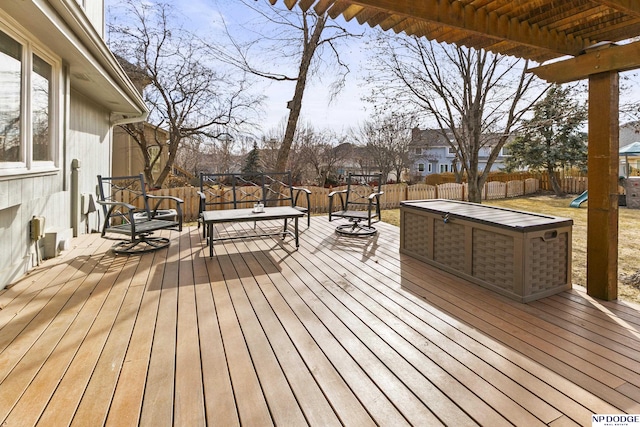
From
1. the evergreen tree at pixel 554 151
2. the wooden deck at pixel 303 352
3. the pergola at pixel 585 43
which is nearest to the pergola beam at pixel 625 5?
the pergola at pixel 585 43

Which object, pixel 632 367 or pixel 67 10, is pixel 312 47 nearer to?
pixel 67 10

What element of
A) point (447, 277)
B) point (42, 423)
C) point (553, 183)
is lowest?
point (42, 423)

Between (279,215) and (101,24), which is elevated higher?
(101,24)

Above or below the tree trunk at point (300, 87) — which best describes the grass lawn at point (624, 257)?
below

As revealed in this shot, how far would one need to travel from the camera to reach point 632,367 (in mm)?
1766

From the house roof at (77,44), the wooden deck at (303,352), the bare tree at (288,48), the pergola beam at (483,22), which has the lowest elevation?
the wooden deck at (303,352)

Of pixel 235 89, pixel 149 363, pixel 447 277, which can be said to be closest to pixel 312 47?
pixel 235 89

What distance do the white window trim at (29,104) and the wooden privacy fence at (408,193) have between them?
4.20m

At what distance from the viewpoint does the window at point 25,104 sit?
9.03ft

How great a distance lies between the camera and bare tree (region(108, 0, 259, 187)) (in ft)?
31.9

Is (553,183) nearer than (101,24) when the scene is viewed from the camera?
No

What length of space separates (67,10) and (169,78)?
8.41 m

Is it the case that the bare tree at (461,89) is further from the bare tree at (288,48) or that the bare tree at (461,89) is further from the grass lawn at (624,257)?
the grass lawn at (624,257)

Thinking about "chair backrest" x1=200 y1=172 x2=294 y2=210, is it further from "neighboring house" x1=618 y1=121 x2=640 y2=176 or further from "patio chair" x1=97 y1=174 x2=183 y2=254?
"neighboring house" x1=618 y1=121 x2=640 y2=176
